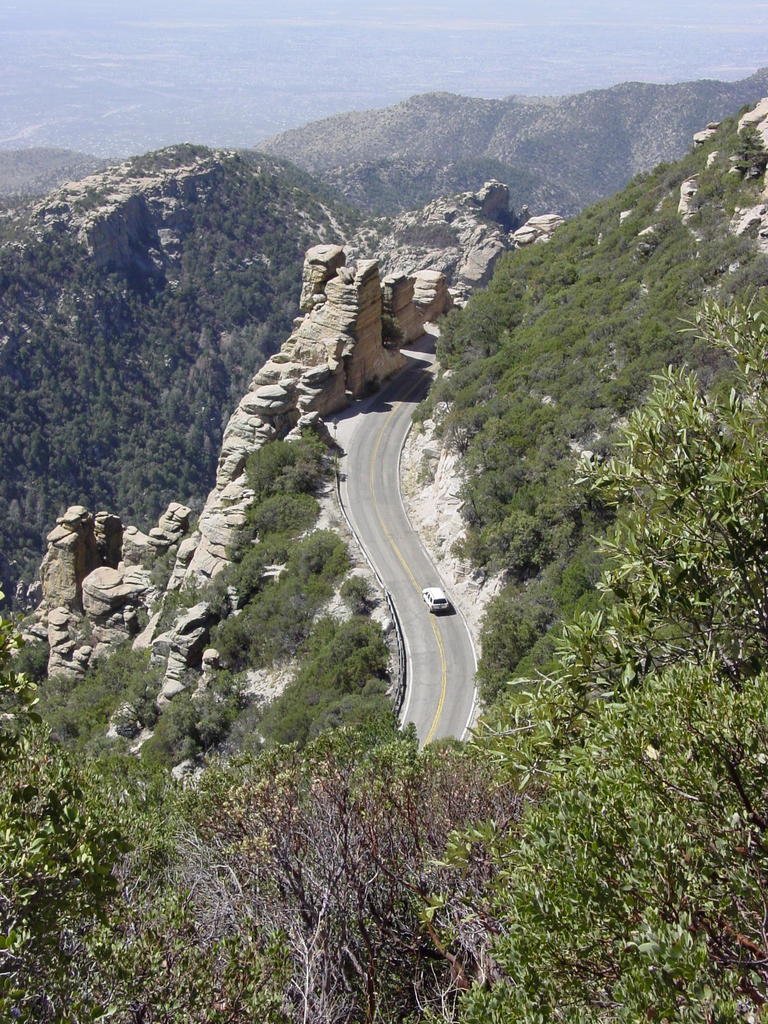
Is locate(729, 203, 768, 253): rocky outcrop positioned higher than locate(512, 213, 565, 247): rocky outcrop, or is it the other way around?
locate(729, 203, 768, 253): rocky outcrop

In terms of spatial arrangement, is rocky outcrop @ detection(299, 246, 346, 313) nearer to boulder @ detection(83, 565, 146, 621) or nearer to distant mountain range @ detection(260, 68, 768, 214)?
A: boulder @ detection(83, 565, 146, 621)

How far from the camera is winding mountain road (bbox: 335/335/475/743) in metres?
21.9

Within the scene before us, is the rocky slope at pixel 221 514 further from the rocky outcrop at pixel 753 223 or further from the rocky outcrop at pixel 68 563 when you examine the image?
the rocky outcrop at pixel 753 223

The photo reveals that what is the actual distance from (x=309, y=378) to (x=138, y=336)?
5979cm

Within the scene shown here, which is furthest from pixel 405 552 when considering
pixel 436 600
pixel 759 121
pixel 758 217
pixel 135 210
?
pixel 135 210

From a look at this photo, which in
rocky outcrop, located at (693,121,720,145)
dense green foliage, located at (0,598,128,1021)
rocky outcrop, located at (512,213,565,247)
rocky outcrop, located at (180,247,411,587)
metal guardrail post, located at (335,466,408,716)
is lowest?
metal guardrail post, located at (335,466,408,716)

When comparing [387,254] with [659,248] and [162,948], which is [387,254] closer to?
[659,248]

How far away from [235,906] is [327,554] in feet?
58.7

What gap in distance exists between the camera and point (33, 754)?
985 centimetres

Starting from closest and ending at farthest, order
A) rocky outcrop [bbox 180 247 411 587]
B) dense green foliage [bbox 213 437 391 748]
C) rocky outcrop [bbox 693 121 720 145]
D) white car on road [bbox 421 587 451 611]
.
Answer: dense green foliage [bbox 213 437 391 748] → white car on road [bbox 421 587 451 611] → rocky outcrop [bbox 180 247 411 587] → rocky outcrop [bbox 693 121 720 145]

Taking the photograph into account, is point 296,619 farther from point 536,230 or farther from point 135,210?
point 135,210

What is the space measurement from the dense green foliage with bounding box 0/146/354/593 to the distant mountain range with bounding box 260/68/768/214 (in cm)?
3781

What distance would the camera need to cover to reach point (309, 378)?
35.8 meters

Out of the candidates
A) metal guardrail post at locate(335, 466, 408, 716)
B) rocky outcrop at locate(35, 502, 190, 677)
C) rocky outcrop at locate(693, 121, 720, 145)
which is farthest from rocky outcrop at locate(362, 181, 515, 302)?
metal guardrail post at locate(335, 466, 408, 716)
